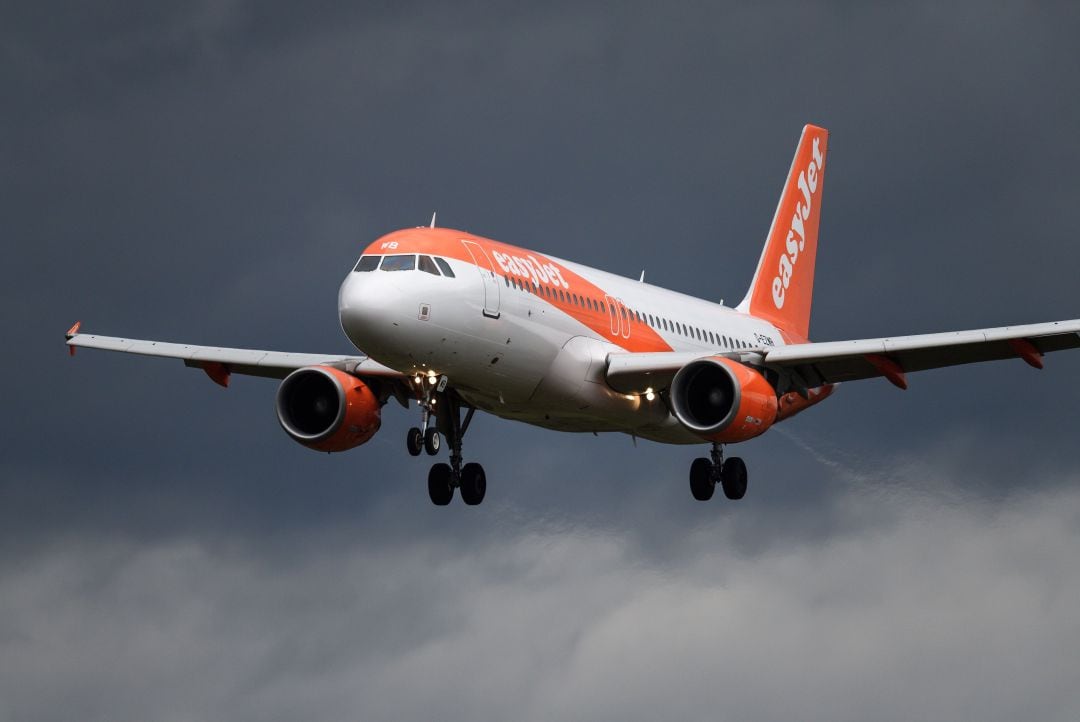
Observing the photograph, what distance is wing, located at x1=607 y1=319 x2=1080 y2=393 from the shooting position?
42.4 meters

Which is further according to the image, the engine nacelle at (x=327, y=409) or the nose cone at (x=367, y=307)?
the engine nacelle at (x=327, y=409)

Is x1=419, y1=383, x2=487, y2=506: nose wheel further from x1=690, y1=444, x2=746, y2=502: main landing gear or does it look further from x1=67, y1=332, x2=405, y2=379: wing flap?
x1=690, y1=444, x2=746, y2=502: main landing gear

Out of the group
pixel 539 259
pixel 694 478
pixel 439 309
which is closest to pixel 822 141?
pixel 694 478

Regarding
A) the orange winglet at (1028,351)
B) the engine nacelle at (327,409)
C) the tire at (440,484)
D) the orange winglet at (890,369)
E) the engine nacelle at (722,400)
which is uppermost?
the orange winglet at (1028,351)

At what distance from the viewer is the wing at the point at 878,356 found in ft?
139

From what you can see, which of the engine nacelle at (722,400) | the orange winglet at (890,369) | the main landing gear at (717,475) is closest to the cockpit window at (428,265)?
the engine nacelle at (722,400)

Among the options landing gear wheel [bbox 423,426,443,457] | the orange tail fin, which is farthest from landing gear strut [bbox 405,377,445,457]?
the orange tail fin

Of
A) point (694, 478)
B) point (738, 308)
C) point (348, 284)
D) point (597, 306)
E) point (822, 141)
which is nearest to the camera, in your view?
point (348, 284)

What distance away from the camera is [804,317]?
61594 millimetres

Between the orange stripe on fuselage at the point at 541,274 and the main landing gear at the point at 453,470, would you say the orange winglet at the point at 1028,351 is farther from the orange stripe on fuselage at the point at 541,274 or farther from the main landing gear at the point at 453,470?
the main landing gear at the point at 453,470

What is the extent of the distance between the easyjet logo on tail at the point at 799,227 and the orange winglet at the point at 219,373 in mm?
18325

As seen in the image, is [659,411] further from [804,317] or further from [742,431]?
[804,317]

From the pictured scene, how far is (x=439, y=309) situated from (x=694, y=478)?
1260cm

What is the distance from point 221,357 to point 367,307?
1107 cm
